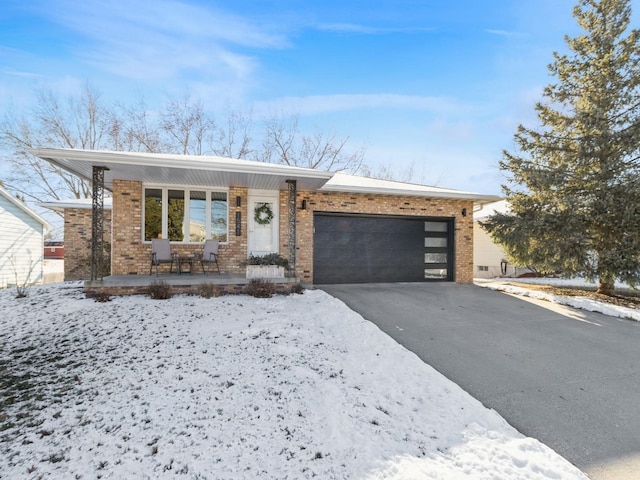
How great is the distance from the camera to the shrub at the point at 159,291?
6.38m

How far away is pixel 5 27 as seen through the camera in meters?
7.28

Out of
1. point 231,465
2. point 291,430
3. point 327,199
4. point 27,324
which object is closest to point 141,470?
point 231,465

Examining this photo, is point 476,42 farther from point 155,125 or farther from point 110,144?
point 110,144

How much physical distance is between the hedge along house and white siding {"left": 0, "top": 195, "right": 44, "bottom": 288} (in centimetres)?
693

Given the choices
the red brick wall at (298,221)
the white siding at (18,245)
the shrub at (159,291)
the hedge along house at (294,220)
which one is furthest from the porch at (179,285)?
the white siding at (18,245)

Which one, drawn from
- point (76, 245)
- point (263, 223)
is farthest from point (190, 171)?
point (76, 245)

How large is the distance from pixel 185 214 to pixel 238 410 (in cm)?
680

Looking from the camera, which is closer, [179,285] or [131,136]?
[179,285]

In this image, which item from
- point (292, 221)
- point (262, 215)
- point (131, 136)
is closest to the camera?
point (292, 221)

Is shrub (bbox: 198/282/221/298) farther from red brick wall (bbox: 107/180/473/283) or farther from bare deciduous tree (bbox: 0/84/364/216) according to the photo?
bare deciduous tree (bbox: 0/84/364/216)

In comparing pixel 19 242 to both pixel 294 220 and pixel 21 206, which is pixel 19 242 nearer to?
pixel 21 206

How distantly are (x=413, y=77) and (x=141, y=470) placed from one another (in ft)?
38.5

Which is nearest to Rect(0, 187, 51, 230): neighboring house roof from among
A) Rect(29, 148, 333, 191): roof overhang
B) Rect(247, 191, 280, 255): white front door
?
Rect(29, 148, 333, 191): roof overhang

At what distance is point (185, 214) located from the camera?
8516 mm
